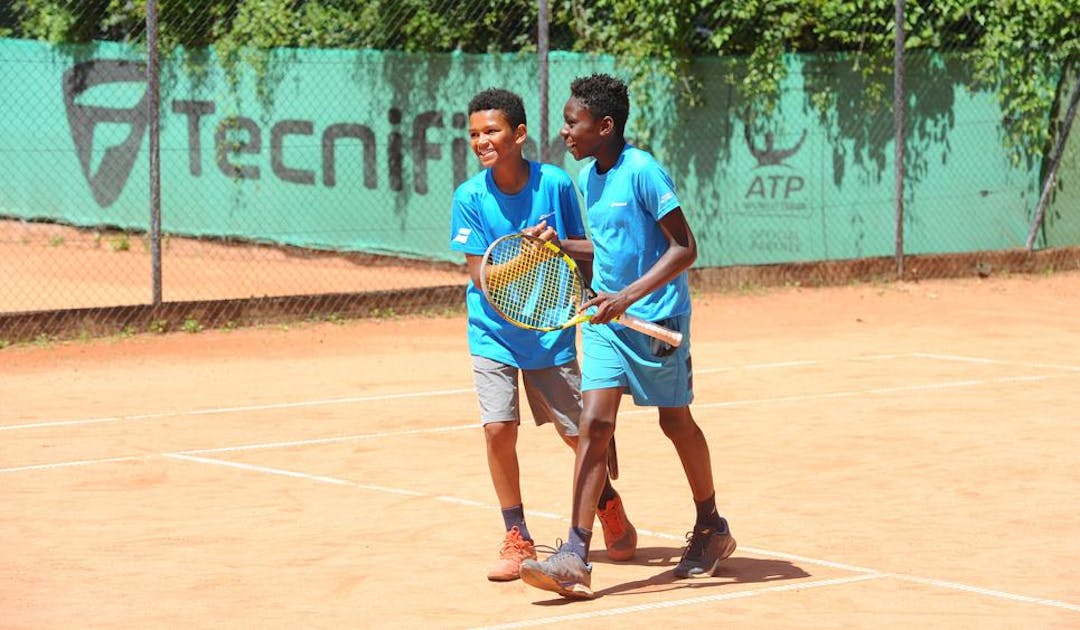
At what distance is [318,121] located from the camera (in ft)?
53.8

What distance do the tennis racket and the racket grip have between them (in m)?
0.24

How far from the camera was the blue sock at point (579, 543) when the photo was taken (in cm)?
580

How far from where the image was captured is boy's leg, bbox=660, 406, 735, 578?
616cm

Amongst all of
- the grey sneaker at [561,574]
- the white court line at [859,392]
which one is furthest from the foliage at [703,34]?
the grey sneaker at [561,574]

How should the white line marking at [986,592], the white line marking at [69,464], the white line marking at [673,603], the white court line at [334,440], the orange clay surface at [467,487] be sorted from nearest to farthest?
the white line marking at [673,603], the white line marking at [986,592], the orange clay surface at [467,487], the white line marking at [69,464], the white court line at [334,440]

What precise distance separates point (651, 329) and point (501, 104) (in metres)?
1.09

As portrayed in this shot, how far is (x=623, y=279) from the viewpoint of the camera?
6.03 meters

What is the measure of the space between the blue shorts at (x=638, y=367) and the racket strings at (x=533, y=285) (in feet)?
0.61

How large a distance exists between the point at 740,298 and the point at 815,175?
61.7 inches

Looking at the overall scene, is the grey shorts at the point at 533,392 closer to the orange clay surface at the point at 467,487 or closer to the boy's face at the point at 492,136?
the orange clay surface at the point at 467,487

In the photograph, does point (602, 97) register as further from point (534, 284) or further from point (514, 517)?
point (514, 517)

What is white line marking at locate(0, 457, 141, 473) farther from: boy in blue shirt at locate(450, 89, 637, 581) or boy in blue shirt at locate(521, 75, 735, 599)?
boy in blue shirt at locate(521, 75, 735, 599)

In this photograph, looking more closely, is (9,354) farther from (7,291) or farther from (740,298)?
(740,298)

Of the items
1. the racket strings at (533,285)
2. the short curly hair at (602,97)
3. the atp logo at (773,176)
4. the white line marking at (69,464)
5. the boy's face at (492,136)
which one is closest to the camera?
the short curly hair at (602,97)
